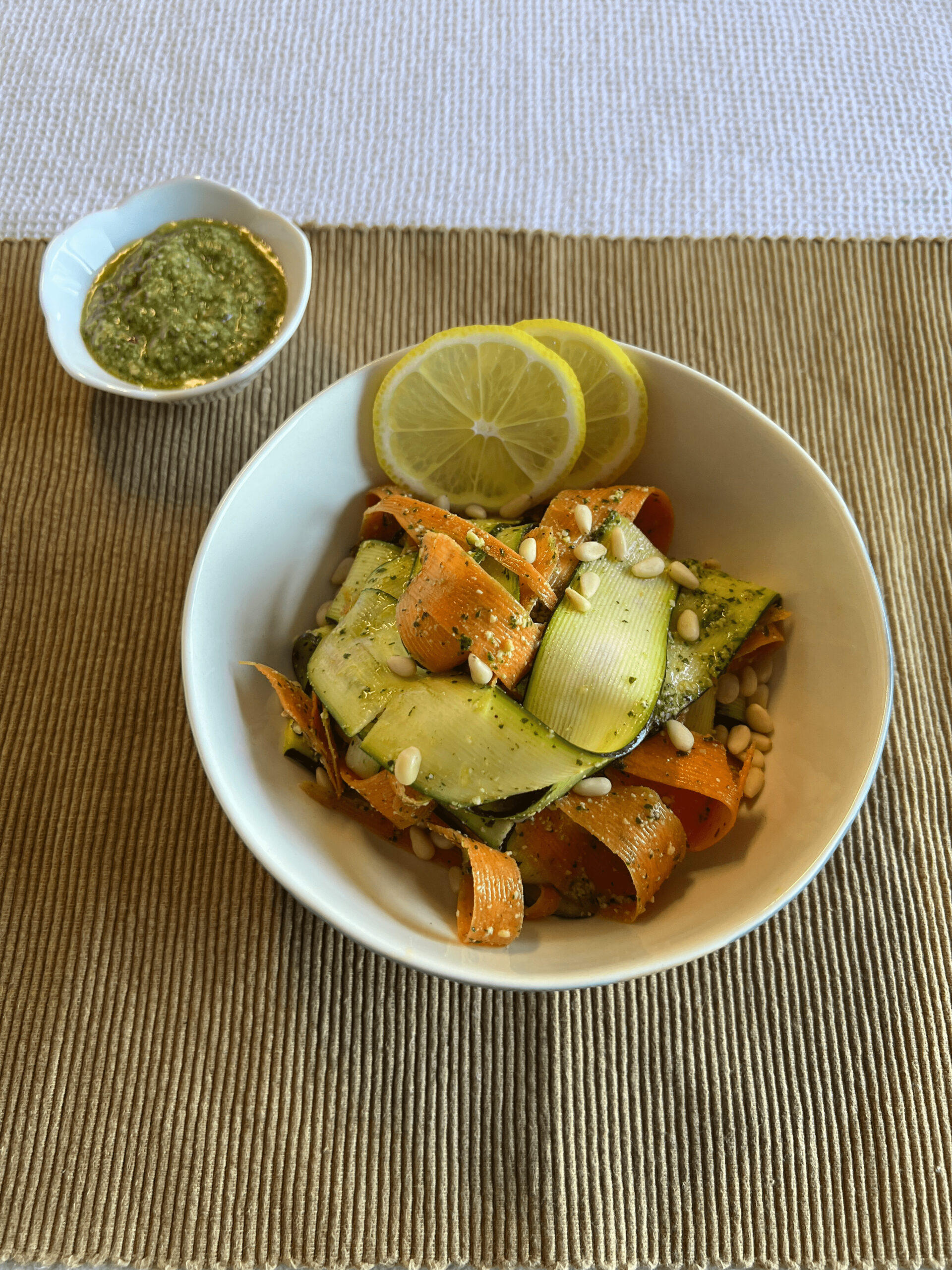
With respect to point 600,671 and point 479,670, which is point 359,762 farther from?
point 600,671

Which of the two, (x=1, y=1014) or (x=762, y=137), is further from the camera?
(x=762, y=137)

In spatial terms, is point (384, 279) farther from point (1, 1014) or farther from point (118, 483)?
point (1, 1014)

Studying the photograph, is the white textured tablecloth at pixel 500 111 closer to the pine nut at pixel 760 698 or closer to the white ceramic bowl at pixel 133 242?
the white ceramic bowl at pixel 133 242

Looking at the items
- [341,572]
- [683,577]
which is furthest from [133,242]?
[683,577]

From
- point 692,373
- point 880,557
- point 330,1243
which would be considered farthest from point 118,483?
point 880,557

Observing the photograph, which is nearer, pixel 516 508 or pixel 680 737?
pixel 680 737

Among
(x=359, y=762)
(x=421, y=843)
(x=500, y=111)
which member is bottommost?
(x=421, y=843)

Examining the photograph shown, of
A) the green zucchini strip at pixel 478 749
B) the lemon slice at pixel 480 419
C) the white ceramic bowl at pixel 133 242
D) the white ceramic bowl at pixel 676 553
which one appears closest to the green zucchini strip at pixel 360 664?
the green zucchini strip at pixel 478 749
